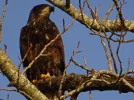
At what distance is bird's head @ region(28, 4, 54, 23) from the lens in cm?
770

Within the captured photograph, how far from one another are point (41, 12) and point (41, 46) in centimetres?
84

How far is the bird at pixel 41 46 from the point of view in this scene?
721 cm

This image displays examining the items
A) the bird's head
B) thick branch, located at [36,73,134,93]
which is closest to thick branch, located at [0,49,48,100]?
thick branch, located at [36,73,134,93]

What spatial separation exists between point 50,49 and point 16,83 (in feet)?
9.24

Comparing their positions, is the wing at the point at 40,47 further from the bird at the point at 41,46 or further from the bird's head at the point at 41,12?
the bird's head at the point at 41,12

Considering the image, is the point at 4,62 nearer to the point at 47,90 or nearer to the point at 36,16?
the point at 47,90

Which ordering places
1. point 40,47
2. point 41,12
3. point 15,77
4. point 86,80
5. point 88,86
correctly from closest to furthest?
1. point 15,77
2. point 88,86
3. point 86,80
4. point 40,47
5. point 41,12

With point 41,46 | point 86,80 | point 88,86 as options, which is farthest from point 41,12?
point 88,86

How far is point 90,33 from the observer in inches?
189

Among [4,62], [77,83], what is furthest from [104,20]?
[4,62]

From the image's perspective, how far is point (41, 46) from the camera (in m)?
7.18

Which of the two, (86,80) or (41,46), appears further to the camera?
(41,46)

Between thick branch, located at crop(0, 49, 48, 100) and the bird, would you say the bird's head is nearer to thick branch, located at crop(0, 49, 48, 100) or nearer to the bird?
the bird

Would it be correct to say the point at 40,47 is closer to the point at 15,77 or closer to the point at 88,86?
the point at 88,86
